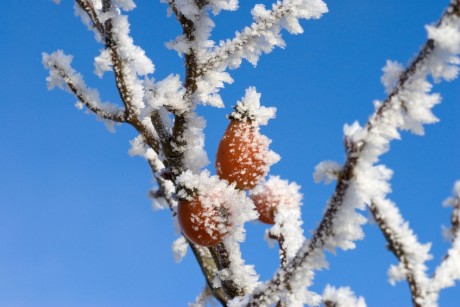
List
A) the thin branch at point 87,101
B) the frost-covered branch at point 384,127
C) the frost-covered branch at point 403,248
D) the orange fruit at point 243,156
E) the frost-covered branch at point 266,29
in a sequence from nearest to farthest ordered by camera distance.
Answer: the frost-covered branch at point 384,127 < the frost-covered branch at point 403,248 < the frost-covered branch at point 266,29 < the orange fruit at point 243,156 < the thin branch at point 87,101

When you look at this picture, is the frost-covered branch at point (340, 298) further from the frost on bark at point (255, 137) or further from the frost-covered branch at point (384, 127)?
the frost-covered branch at point (384, 127)

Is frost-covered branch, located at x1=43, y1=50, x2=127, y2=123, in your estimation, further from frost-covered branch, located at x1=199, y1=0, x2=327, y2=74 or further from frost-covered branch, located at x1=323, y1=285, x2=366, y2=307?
frost-covered branch, located at x1=323, y1=285, x2=366, y2=307

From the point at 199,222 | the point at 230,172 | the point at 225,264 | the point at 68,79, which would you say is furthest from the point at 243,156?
the point at 68,79

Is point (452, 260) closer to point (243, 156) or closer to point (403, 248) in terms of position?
point (403, 248)

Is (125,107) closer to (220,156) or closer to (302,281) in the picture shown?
(220,156)

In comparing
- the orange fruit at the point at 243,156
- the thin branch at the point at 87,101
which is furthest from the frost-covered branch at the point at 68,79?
the orange fruit at the point at 243,156

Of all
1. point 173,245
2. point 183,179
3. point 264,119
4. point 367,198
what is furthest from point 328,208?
point 173,245

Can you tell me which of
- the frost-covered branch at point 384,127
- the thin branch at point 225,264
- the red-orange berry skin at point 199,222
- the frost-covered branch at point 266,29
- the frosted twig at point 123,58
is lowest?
the frost-covered branch at point 384,127

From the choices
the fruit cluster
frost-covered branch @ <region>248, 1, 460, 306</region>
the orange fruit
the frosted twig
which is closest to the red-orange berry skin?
the fruit cluster
